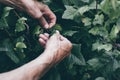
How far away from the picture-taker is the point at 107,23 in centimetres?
251

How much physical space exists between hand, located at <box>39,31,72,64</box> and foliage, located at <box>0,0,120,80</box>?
15 centimetres

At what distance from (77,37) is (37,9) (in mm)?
369

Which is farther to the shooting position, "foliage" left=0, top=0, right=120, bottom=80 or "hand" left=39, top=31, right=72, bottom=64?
"foliage" left=0, top=0, right=120, bottom=80

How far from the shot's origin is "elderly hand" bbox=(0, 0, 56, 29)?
2436 mm

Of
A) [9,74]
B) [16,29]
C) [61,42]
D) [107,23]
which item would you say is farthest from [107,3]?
[9,74]

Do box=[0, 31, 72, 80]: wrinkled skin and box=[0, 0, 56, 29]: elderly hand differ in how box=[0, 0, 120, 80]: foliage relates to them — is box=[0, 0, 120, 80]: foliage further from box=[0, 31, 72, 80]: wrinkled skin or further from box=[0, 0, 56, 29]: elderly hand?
box=[0, 31, 72, 80]: wrinkled skin

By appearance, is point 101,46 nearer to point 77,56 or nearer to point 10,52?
point 77,56

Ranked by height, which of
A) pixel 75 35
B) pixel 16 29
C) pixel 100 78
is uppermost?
pixel 16 29

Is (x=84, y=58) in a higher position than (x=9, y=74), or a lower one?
lower

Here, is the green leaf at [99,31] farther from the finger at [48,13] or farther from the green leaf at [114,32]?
the finger at [48,13]

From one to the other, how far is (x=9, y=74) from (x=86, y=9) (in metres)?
0.65

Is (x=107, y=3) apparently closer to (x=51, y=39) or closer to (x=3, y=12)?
(x=51, y=39)

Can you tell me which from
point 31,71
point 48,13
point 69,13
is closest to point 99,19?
point 69,13

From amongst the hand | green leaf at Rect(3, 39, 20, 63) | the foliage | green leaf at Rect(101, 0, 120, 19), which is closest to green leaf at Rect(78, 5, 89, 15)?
the foliage
